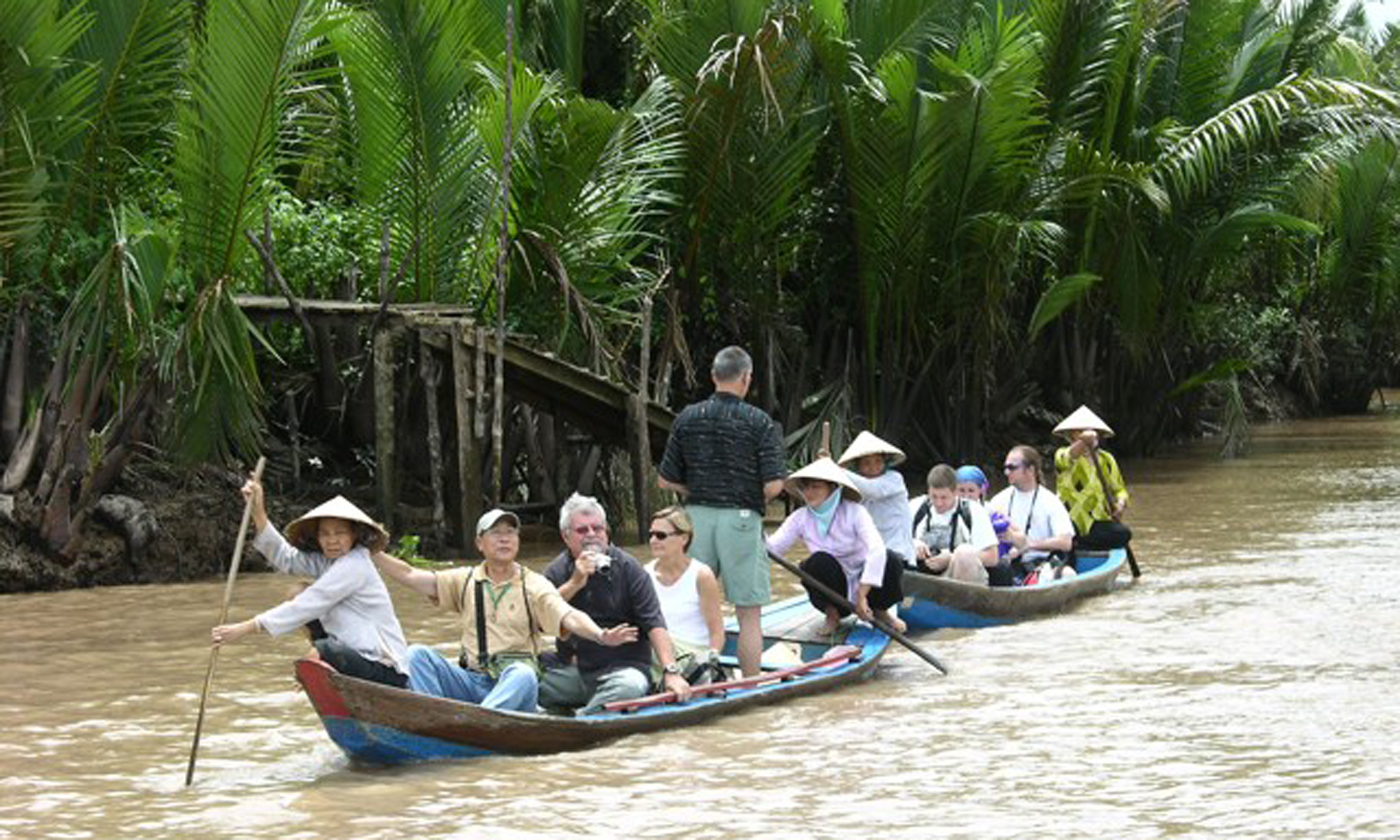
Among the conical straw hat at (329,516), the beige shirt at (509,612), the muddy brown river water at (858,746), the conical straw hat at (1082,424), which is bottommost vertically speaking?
the muddy brown river water at (858,746)

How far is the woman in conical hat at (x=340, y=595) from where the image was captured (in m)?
8.60

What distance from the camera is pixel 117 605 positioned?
14.2 m

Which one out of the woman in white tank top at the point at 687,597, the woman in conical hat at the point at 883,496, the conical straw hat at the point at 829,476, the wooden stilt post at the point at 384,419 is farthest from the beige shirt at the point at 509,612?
the wooden stilt post at the point at 384,419

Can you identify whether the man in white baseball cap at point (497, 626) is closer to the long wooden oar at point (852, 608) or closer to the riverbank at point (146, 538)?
the long wooden oar at point (852, 608)

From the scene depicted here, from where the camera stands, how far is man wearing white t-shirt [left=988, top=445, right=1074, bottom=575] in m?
13.9

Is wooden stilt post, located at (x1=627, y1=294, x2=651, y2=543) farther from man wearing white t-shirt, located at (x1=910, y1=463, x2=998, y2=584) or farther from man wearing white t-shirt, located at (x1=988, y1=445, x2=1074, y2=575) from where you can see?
man wearing white t-shirt, located at (x1=910, y1=463, x2=998, y2=584)

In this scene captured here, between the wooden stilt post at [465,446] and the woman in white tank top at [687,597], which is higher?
the wooden stilt post at [465,446]

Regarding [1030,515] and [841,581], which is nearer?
[841,581]

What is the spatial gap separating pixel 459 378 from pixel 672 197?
14.0ft

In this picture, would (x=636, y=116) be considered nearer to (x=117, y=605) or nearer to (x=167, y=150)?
(x=167, y=150)

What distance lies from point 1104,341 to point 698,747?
1937 centimetres

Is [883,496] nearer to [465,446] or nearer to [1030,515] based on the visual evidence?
[1030,515]

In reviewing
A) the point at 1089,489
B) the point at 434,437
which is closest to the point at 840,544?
the point at 1089,489

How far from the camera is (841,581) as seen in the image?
38.1 feet
